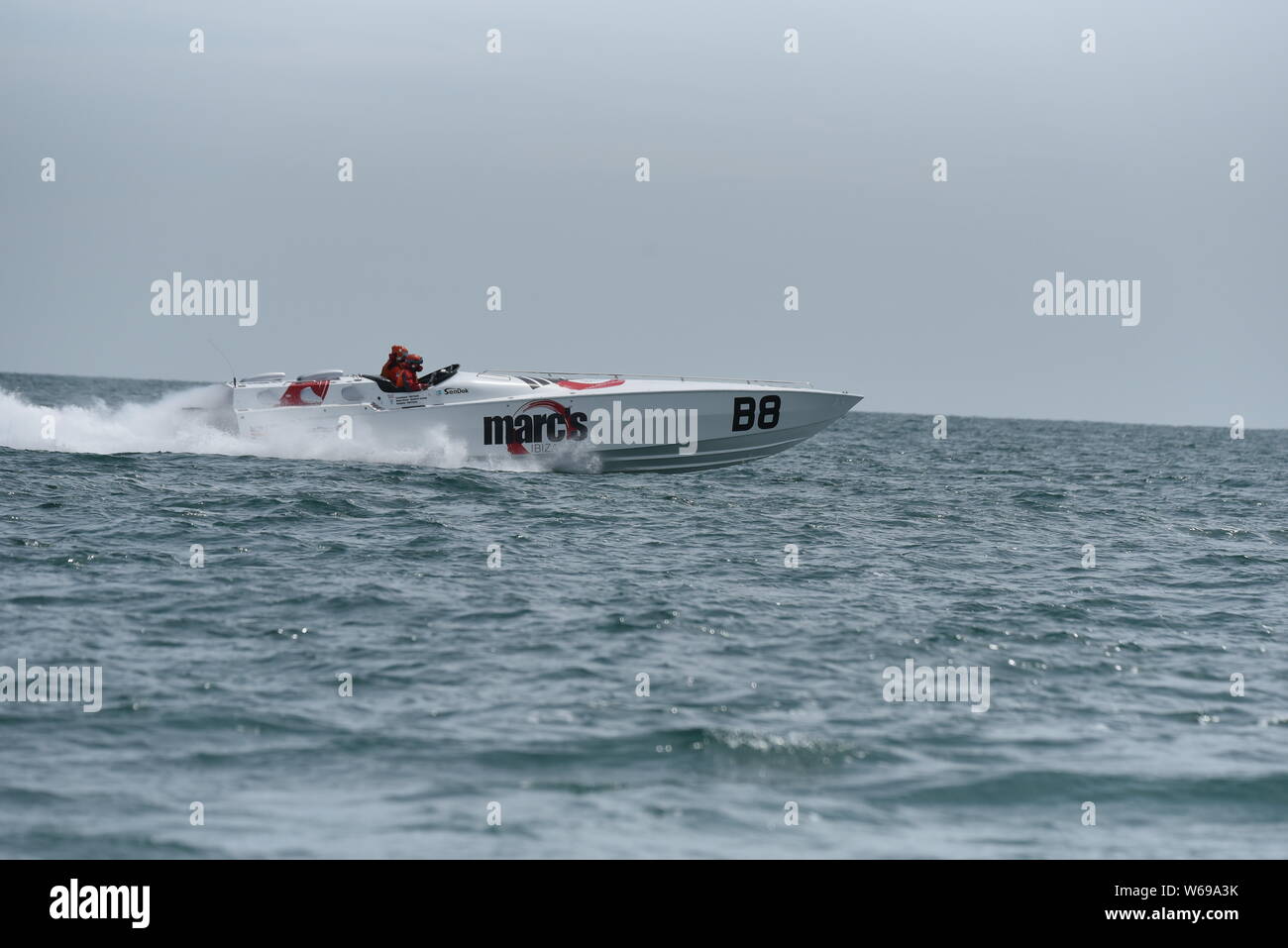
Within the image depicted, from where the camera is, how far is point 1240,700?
8.66 metres

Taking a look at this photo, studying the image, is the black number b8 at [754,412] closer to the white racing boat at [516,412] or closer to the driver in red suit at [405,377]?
the white racing boat at [516,412]

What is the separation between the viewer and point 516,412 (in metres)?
21.0

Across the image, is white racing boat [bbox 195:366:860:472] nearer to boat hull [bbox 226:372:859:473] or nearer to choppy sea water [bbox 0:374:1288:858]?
boat hull [bbox 226:372:859:473]

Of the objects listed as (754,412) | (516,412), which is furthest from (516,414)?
(754,412)

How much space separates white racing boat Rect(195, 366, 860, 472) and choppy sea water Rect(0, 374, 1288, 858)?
10.7 feet

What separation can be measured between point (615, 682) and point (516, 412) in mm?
12920

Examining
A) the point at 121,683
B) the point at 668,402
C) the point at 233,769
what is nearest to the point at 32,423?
the point at 668,402

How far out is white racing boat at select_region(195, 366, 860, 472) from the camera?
20922 mm

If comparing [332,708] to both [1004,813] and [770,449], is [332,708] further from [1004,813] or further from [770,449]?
[770,449]

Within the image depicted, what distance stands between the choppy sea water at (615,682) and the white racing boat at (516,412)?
3.25m

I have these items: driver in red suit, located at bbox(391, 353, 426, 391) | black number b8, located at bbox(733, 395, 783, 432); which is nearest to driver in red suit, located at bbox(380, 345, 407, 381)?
driver in red suit, located at bbox(391, 353, 426, 391)

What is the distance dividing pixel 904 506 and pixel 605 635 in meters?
11.5

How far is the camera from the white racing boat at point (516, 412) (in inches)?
824

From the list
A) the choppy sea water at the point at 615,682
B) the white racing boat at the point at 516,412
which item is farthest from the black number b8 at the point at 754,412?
the choppy sea water at the point at 615,682
